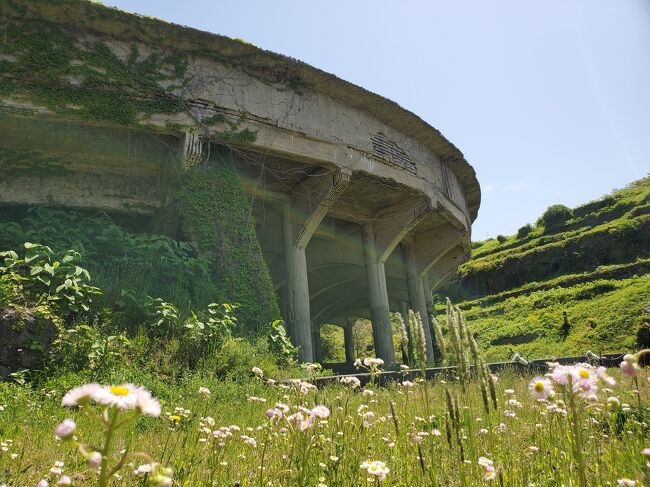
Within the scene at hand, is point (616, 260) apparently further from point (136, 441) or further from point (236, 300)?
point (136, 441)

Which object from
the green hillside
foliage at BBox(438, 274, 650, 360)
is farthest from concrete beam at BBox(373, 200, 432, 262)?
foliage at BBox(438, 274, 650, 360)

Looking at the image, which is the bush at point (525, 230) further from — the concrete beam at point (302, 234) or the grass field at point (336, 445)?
the grass field at point (336, 445)

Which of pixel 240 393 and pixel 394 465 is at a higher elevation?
pixel 240 393

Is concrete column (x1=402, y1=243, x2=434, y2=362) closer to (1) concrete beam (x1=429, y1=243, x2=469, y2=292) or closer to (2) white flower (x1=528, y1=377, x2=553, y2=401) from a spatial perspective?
(1) concrete beam (x1=429, y1=243, x2=469, y2=292)

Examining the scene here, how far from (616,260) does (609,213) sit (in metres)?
8.94

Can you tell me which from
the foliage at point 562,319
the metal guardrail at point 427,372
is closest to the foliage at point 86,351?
the metal guardrail at point 427,372

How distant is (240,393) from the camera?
218 inches

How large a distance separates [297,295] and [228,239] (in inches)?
115

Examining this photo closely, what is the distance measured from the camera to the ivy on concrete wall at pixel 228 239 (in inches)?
344

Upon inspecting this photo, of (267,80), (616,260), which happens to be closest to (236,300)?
(267,80)

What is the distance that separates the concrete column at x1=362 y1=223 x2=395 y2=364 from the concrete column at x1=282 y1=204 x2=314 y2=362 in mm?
2959

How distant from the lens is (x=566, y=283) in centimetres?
3222

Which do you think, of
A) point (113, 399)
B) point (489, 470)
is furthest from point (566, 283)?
point (113, 399)

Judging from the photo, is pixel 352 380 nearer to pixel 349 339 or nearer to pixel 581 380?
pixel 581 380
